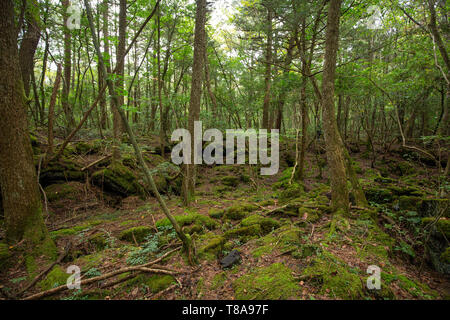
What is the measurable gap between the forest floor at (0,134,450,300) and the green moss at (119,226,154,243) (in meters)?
0.03

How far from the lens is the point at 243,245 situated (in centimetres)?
484

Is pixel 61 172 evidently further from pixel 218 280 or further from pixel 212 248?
pixel 218 280

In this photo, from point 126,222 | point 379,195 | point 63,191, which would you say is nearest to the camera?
point 126,222

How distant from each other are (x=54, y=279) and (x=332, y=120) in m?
6.95

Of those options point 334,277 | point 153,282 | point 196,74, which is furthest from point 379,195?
point 196,74

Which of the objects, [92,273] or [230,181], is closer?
[92,273]

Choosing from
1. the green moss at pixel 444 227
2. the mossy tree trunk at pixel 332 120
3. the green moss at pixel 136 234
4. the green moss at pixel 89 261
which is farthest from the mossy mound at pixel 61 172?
the green moss at pixel 444 227

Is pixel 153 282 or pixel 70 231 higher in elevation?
pixel 70 231

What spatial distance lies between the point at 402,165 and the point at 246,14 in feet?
42.1

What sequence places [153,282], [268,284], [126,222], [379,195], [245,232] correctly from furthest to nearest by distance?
1. [379,195]
2. [126,222]
3. [245,232]
4. [153,282]
5. [268,284]

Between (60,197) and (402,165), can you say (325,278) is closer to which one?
(60,197)

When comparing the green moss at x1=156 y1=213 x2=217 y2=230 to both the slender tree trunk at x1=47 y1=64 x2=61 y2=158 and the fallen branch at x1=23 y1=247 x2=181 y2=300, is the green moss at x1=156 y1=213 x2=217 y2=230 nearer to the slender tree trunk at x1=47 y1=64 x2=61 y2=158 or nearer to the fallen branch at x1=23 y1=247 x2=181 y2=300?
the fallen branch at x1=23 y1=247 x2=181 y2=300

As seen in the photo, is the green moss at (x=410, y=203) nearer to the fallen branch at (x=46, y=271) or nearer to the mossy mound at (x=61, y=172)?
the fallen branch at (x=46, y=271)

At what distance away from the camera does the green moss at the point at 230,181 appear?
1143 cm
